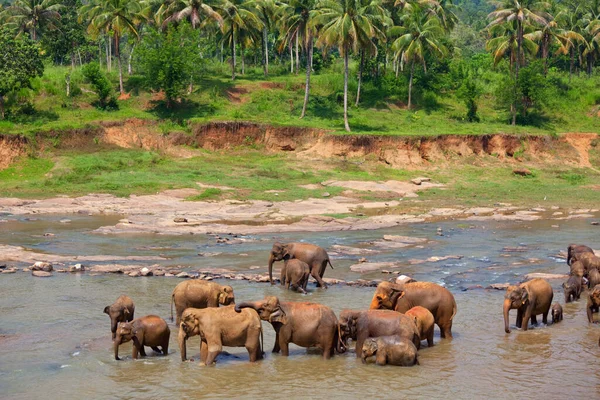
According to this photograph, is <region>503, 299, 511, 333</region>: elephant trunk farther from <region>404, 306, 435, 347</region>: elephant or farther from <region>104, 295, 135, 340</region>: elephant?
<region>104, 295, 135, 340</region>: elephant

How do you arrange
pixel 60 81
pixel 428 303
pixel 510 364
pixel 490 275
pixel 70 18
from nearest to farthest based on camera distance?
pixel 510 364
pixel 428 303
pixel 490 275
pixel 60 81
pixel 70 18

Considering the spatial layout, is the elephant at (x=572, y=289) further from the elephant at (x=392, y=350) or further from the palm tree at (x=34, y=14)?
the palm tree at (x=34, y=14)

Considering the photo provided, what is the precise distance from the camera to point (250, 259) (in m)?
24.3

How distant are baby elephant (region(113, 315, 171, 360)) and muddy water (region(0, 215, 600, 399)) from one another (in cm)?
25

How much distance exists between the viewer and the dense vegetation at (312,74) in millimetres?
50688

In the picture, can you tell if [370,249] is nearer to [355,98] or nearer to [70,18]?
[355,98]

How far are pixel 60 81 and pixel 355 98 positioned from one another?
21.2 m

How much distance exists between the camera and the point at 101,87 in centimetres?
5159

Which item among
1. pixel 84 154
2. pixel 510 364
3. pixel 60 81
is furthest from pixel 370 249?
pixel 60 81

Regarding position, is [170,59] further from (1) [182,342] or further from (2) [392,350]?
(2) [392,350]

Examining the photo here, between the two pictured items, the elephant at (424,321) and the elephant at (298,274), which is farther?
the elephant at (298,274)

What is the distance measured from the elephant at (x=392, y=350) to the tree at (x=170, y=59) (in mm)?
40588

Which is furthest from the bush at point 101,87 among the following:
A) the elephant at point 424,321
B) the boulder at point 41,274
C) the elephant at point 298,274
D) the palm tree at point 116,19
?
the elephant at point 424,321

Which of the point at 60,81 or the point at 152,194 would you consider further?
the point at 60,81
